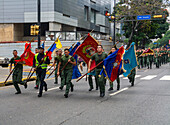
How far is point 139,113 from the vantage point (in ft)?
24.3

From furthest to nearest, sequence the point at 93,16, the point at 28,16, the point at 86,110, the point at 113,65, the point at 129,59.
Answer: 1. the point at 93,16
2. the point at 28,16
3. the point at 129,59
4. the point at 113,65
5. the point at 86,110

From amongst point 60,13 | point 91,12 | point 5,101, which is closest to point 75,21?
point 60,13

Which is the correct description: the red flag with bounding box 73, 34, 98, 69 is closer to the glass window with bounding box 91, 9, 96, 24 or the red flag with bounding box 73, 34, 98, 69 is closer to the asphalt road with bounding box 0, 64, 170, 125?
the asphalt road with bounding box 0, 64, 170, 125

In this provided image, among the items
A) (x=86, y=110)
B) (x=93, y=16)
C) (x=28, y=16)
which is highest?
(x=93, y=16)

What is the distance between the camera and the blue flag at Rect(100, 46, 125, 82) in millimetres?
10328

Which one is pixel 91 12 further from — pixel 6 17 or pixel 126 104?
pixel 126 104

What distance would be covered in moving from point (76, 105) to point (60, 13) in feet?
137

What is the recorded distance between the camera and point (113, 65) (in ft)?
34.8

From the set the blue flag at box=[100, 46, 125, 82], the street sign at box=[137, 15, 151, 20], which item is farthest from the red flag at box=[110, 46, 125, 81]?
the street sign at box=[137, 15, 151, 20]

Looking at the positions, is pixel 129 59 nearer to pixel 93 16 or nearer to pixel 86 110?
pixel 86 110

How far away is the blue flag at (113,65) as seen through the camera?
1033 cm

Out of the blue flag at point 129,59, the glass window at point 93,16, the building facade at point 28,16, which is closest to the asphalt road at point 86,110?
the blue flag at point 129,59

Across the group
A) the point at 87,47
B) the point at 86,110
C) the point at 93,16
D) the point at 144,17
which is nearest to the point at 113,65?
the point at 87,47

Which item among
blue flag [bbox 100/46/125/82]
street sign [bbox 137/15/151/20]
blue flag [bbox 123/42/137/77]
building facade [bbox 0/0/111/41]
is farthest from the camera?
building facade [bbox 0/0/111/41]
